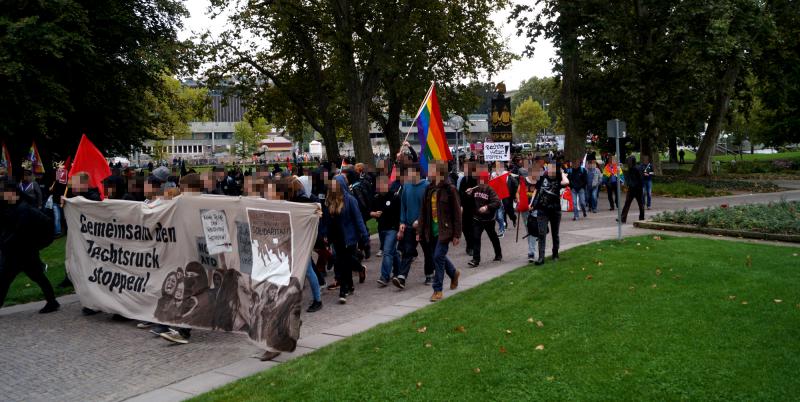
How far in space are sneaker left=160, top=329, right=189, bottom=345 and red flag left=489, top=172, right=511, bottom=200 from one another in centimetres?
824

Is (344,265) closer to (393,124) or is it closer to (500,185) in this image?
(500,185)

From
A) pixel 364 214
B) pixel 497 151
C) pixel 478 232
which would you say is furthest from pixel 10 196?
pixel 497 151

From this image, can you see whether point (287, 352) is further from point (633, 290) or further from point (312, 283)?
point (633, 290)

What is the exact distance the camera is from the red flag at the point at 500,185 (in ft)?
47.1

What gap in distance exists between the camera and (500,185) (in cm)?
1450

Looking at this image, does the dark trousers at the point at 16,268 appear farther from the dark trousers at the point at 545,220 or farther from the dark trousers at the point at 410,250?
the dark trousers at the point at 545,220

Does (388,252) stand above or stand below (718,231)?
above

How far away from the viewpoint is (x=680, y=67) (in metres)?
26.4

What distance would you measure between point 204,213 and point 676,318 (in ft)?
18.3

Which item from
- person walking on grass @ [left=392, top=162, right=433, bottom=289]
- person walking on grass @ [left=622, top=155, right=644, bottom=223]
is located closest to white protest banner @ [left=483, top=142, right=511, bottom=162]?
person walking on grass @ [left=622, top=155, right=644, bottom=223]

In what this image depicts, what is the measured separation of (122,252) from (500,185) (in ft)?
27.4

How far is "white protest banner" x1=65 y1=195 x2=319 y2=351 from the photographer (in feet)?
23.0

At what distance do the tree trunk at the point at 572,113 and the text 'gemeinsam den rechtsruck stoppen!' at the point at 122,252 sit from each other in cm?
2381

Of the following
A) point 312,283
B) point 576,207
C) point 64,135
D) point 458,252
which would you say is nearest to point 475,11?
point 576,207
